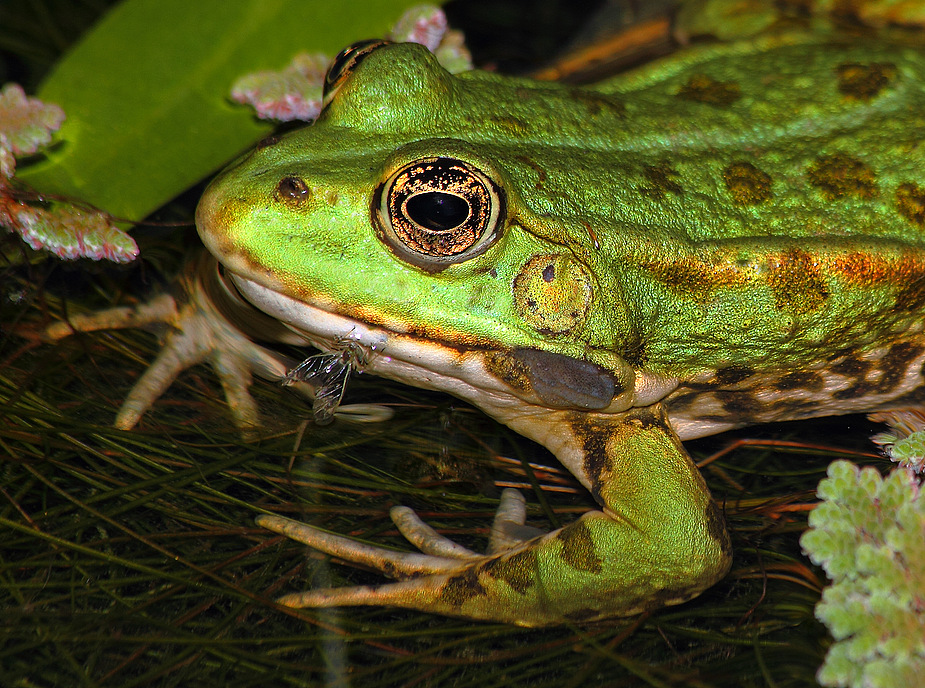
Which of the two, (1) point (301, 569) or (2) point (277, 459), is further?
(2) point (277, 459)

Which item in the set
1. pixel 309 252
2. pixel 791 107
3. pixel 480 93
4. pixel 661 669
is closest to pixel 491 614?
pixel 661 669

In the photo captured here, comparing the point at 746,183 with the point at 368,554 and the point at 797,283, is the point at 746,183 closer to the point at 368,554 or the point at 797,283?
the point at 797,283

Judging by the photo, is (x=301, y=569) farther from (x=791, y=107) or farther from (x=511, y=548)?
(x=791, y=107)

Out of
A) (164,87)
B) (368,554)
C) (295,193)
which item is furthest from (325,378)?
(164,87)

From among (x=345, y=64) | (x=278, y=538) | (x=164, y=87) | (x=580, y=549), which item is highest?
(x=345, y=64)

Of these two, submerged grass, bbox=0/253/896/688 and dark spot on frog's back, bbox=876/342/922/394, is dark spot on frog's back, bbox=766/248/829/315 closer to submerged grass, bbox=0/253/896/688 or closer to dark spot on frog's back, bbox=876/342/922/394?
dark spot on frog's back, bbox=876/342/922/394

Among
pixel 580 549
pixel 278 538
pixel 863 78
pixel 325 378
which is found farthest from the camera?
pixel 863 78

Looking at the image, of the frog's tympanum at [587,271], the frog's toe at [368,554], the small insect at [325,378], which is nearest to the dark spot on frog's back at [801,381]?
the frog's tympanum at [587,271]

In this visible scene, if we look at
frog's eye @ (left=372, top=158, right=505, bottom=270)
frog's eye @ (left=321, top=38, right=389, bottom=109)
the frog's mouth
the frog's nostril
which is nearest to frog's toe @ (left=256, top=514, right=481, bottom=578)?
the frog's mouth
